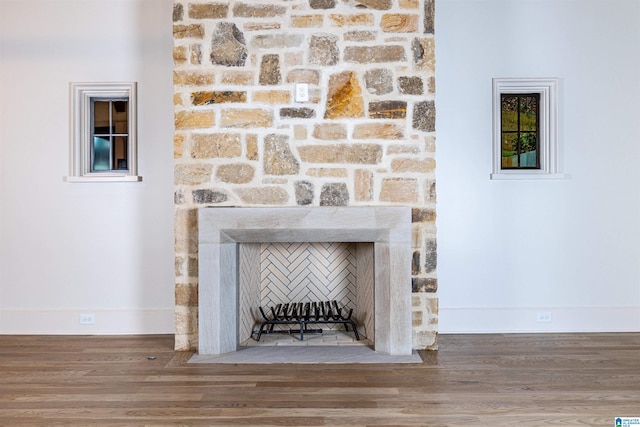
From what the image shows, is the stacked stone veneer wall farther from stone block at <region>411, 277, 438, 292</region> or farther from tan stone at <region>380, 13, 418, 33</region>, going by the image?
stone block at <region>411, 277, 438, 292</region>

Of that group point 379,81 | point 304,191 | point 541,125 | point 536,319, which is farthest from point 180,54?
point 536,319

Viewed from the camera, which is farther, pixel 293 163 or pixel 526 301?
pixel 526 301

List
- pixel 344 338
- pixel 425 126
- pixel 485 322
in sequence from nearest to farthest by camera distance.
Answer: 1. pixel 425 126
2. pixel 344 338
3. pixel 485 322

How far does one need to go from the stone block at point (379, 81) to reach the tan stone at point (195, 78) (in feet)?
3.67

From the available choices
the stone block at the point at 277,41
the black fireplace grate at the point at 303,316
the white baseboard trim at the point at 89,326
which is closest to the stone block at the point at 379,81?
the stone block at the point at 277,41

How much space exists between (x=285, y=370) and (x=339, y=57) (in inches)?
86.3

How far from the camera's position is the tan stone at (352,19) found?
11.7 ft

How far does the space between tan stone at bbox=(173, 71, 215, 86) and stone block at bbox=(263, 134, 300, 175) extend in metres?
0.59

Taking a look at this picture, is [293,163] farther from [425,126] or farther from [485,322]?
[485,322]

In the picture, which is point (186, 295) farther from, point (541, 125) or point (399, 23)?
point (541, 125)

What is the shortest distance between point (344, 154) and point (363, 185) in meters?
0.26

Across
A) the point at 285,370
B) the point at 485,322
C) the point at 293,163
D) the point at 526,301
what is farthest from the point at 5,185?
the point at 526,301

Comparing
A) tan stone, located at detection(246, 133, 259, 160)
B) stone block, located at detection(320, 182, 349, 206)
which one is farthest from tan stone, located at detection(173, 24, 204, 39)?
stone block, located at detection(320, 182, 349, 206)

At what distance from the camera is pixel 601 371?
124 inches
